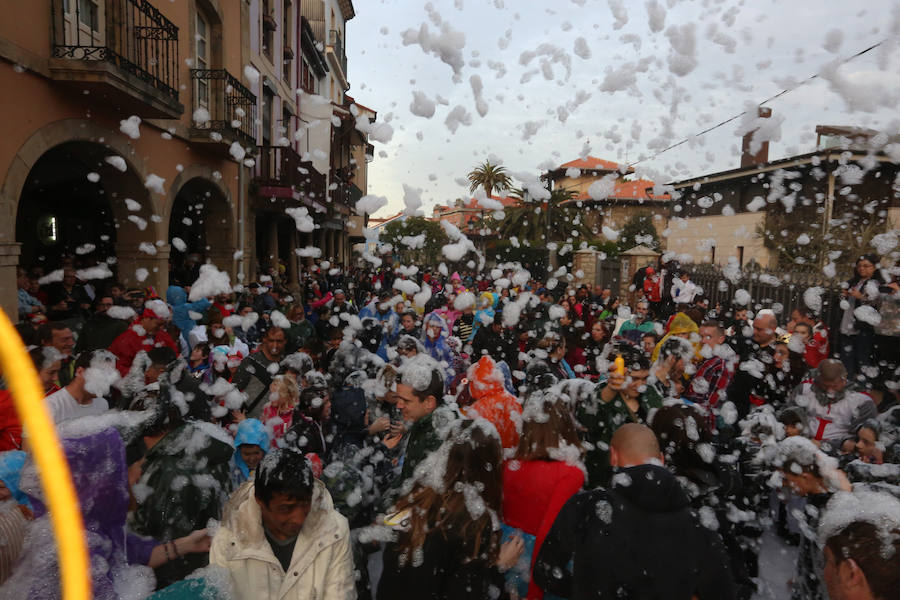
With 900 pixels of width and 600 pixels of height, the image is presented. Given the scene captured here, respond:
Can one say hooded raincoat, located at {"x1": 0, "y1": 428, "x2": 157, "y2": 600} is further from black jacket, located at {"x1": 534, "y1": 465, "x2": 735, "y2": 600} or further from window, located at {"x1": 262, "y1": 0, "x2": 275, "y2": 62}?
window, located at {"x1": 262, "y1": 0, "x2": 275, "y2": 62}

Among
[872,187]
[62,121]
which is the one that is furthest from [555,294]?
[872,187]

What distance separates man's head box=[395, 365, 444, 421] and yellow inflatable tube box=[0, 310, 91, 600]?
5.10 feet

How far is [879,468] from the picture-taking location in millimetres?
3455

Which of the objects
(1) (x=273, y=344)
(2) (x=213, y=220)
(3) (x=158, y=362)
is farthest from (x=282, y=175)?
(3) (x=158, y=362)

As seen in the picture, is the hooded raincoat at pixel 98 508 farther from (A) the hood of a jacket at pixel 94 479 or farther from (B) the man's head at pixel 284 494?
(B) the man's head at pixel 284 494

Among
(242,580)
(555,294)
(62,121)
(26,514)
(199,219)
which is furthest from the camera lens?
(555,294)

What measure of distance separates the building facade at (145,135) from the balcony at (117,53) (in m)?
0.02

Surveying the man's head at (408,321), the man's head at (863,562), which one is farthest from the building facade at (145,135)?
the man's head at (863,562)

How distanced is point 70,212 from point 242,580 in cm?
1230

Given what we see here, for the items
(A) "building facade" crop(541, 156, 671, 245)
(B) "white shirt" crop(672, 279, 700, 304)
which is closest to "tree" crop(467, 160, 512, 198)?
(A) "building facade" crop(541, 156, 671, 245)

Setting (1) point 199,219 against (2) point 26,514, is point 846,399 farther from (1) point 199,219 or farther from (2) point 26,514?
(1) point 199,219

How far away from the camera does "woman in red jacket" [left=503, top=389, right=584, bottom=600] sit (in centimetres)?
238

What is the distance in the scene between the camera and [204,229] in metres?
12.2

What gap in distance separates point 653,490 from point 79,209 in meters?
13.2
